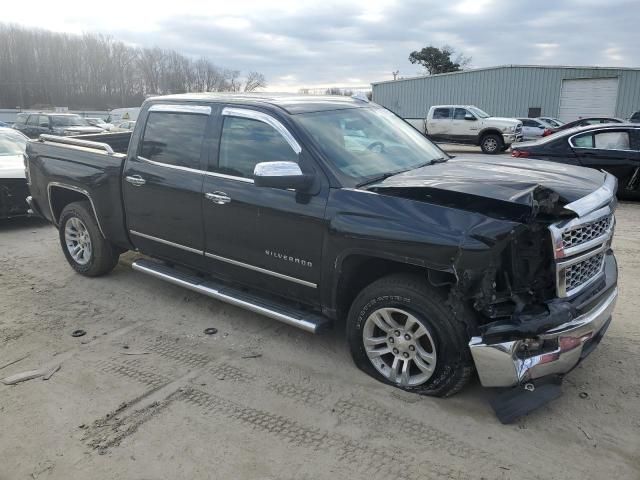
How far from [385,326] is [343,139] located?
1445 mm

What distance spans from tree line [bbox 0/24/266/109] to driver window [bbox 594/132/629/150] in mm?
62727

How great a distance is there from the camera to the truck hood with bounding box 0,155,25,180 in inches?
309

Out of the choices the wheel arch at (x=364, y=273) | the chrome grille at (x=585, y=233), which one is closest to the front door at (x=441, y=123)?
the chrome grille at (x=585, y=233)

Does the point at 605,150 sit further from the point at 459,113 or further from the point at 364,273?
the point at 459,113

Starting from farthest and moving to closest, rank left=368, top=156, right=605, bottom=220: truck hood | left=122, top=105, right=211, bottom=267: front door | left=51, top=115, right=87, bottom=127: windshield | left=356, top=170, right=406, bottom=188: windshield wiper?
1. left=51, top=115, right=87, bottom=127: windshield
2. left=122, top=105, right=211, bottom=267: front door
3. left=356, top=170, right=406, bottom=188: windshield wiper
4. left=368, top=156, right=605, bottom=220: truck hood

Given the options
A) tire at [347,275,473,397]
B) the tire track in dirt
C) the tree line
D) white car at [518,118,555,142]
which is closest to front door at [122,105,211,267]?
the tire track in dirt

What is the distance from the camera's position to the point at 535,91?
3391cm

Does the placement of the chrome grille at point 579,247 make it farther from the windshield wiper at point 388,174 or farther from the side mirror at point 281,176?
the side mirror at point 281,176

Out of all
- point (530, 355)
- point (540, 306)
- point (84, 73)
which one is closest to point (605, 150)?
point (540, 306)

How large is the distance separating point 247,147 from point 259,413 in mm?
1981

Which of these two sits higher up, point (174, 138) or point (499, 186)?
point (174, 138)

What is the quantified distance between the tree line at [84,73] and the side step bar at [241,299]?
218 ft

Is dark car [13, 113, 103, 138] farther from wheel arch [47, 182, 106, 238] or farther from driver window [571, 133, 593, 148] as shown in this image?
driver window [571, 133, 593, 148]

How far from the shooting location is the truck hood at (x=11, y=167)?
7.85m
